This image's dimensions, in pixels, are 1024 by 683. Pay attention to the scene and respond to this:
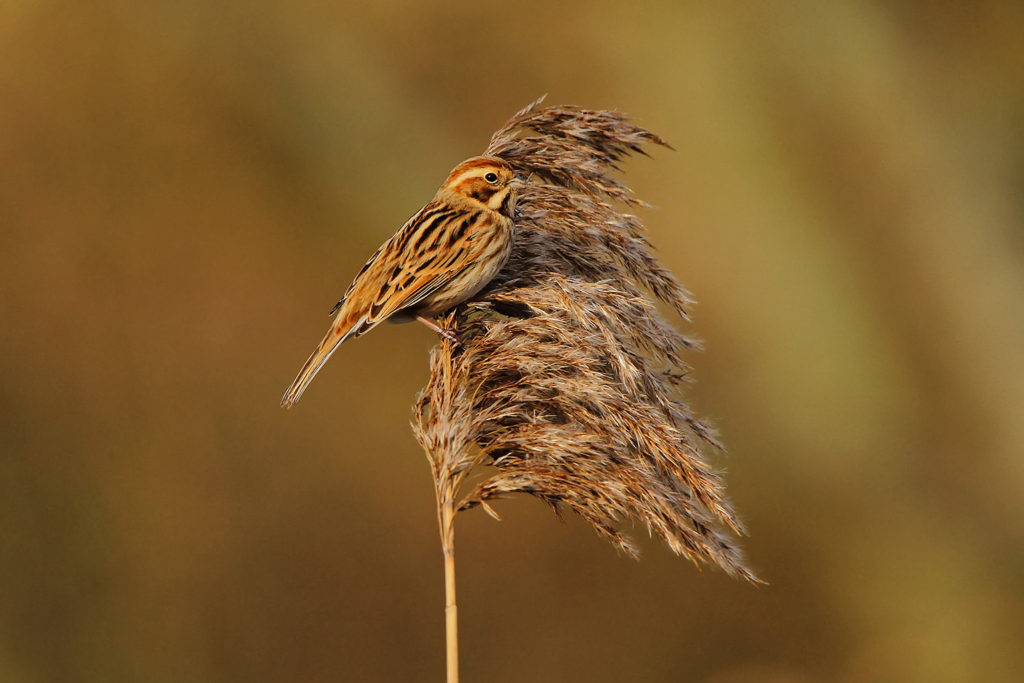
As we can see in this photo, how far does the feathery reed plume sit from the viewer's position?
92.4 inches

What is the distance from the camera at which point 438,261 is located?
8.89 ft

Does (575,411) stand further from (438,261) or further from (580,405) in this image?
(438,261)

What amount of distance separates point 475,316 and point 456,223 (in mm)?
277

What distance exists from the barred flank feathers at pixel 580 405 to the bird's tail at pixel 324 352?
0.24 metres

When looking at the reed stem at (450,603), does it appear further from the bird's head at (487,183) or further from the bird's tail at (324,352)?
the bird's head at (487,183)

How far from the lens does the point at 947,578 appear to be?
234 inches

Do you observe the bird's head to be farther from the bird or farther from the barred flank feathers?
the barred flank feathers

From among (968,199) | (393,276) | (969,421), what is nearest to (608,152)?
(393,276)

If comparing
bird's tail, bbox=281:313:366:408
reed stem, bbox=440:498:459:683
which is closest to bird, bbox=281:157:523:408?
bird's tail, bbox=281:313:366:408

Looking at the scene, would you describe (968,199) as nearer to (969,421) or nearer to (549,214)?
(969,421)

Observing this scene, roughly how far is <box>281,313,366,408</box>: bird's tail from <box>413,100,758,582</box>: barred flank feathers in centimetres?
24

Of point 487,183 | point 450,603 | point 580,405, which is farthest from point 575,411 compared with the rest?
point 487,183

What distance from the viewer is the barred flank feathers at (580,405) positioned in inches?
92.6

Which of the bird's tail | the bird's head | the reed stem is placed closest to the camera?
the reed stem
